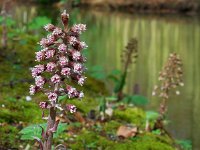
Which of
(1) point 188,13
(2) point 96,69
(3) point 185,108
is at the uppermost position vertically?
(1) point 188,13

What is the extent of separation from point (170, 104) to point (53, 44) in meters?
12.7

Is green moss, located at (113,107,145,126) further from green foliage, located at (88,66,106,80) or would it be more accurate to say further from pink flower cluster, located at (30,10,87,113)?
pink flower cluster, located at (30,10,87,113)

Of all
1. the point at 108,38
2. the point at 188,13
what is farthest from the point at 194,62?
the point at 188,13

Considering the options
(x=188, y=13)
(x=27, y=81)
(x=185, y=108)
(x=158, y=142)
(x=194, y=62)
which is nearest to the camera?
(x=158, y=142)

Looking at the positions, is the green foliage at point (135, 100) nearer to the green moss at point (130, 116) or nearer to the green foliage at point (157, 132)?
the green moss at point (130, 116)

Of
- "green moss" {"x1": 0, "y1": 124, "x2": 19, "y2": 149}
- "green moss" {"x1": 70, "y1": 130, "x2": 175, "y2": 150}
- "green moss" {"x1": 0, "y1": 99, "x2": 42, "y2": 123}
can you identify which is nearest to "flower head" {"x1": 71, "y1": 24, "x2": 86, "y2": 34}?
"green moss" {"x1": 0, "y1": 124, "x2": 19, "y2": 149}

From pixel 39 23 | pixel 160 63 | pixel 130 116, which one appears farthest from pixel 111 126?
pixel 160 63

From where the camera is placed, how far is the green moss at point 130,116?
27.5 ft

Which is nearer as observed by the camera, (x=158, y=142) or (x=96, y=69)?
(x=158, y=142)

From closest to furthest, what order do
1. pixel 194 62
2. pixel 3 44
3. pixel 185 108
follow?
pixel 3 44
pixel 185 108
pixel 194 62

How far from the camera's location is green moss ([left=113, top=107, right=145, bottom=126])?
838 cm

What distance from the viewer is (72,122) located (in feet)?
24.3

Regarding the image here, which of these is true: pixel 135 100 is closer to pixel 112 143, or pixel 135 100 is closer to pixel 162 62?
pixel 112 143

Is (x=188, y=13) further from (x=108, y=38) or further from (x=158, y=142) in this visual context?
(x=158, y=142)
